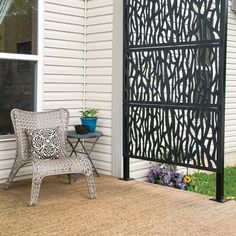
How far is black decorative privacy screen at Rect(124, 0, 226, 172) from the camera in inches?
166

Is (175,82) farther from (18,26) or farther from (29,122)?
(18,26)

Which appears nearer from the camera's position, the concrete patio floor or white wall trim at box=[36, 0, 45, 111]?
the concrete patio floor

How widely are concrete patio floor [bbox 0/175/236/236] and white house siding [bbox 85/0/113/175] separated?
707 millimetres

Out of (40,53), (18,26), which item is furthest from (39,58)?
(18,26)

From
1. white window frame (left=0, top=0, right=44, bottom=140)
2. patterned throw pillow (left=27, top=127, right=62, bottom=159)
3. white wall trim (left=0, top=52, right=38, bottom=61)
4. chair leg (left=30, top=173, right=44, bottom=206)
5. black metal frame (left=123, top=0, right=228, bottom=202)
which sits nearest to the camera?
chair leg (left=30, top=173, right=44, bottom=206)

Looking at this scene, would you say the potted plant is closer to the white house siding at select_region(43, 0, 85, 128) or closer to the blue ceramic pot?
the blue ceramic pot

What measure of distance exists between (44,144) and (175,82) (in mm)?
1527

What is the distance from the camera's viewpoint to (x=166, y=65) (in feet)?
15.3

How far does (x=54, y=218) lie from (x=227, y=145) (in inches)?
176

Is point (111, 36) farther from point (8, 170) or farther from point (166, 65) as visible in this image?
point (8, 170)

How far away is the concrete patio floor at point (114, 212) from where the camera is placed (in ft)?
11.1

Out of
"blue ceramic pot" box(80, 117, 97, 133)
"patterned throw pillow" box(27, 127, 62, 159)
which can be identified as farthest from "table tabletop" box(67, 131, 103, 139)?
"patterned throw pillow" box(27, 127, 62, 159)

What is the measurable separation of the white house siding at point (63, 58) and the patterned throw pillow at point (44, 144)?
0.57 meters

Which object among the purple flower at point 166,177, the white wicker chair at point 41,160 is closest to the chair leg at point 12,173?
the white wicker chair at point 41,160
